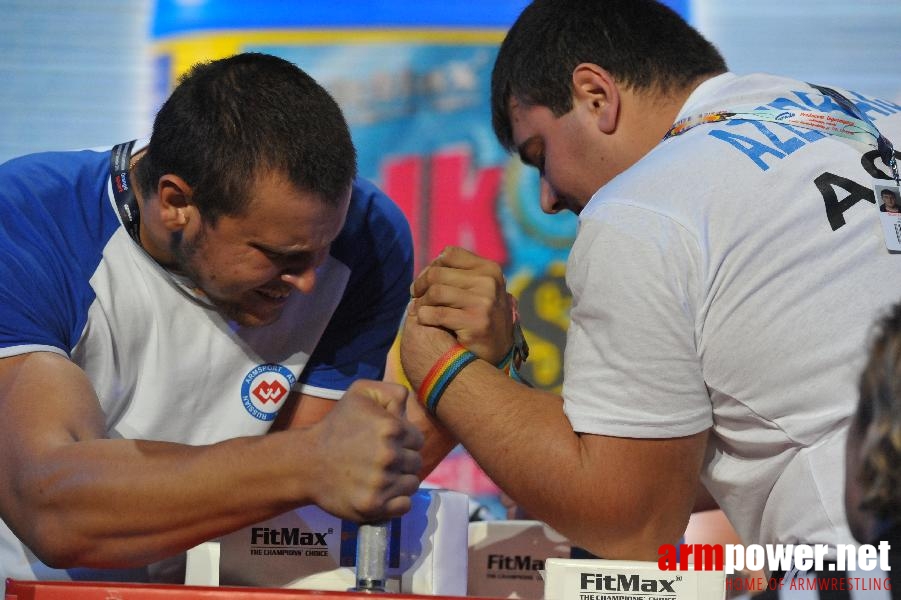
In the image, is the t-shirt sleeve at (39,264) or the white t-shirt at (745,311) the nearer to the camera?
the white t-shirt at (745,311)

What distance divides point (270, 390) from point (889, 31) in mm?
2114

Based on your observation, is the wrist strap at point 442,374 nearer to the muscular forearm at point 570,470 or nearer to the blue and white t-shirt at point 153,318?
the muscular forearm at point 570,470

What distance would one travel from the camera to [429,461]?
179 centimetres

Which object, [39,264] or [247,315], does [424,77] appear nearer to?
[247,315]

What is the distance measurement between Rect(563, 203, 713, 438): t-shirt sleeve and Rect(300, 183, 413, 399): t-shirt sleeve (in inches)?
28.7

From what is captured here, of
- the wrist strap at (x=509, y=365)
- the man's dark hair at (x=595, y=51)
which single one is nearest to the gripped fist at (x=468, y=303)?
the wrist strap at (x=509, y=365)

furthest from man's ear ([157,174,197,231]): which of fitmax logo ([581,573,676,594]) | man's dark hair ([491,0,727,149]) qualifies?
fitmax logo ([581,573,676,594])

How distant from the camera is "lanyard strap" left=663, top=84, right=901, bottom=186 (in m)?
1.47

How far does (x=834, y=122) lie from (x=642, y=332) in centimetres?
46

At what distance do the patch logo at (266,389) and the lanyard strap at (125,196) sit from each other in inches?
12.7

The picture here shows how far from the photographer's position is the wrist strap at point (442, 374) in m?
1.51

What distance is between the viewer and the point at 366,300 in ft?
6.68

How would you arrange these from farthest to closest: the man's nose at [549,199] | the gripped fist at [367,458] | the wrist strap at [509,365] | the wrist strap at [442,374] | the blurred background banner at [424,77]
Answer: the blurred background banner at [424,77] → the man's nose at [549,199] → the wrist strap at [509,365] → the wrist strap at [442,374] → the gripped fist at [367,458]

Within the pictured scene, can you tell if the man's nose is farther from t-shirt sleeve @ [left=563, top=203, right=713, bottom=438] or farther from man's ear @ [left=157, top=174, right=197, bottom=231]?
man's ear @ [left=157, top=174, right=197, bottom=231]
